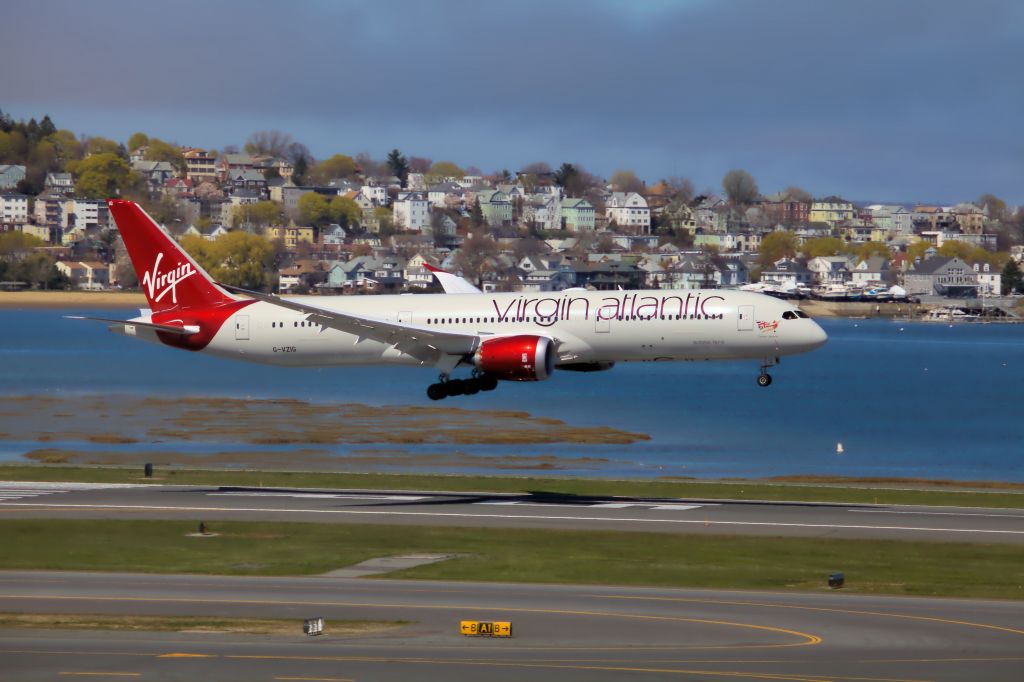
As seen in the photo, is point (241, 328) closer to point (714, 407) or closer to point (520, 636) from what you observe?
point (520, 636)

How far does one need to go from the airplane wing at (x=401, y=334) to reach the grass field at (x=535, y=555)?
9997mm

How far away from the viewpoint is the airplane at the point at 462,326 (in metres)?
61.2

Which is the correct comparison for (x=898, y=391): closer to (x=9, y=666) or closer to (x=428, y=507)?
(x=428, y=507)

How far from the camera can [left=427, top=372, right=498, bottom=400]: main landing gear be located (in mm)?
63469

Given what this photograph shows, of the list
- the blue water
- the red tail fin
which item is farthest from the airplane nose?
the blue water

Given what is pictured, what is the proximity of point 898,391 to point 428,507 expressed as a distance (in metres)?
122

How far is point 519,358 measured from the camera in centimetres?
6056

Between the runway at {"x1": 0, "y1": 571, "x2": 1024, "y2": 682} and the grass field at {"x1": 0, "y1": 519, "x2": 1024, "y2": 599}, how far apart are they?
1.97 metres

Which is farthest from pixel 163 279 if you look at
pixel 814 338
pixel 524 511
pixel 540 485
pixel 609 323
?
pixel 814 338

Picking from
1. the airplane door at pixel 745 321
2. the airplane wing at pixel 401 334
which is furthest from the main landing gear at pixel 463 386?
the airplane door at pixel 745 321

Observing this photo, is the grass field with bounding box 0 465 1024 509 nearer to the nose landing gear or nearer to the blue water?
the nose landing gear

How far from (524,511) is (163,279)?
21.5 meters

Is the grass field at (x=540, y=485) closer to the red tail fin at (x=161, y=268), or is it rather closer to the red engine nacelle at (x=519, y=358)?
the red tail fin at (x=161, y=268)

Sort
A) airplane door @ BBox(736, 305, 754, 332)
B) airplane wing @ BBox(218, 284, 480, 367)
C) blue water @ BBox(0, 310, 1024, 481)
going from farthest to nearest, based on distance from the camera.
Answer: blue water @ BBox(0, 310, 1024, 481), airplane wing @ BBox(218, 284, 480, 367), airplane door @ BBox(736, 305, 754, 332)
